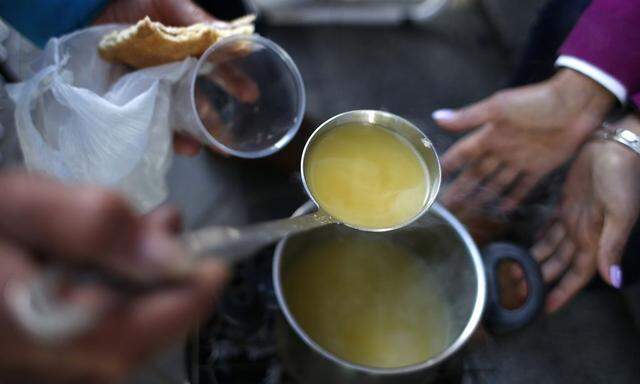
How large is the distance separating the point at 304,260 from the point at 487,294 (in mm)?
232

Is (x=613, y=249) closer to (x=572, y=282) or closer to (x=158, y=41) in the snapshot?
(x=572, y=282)

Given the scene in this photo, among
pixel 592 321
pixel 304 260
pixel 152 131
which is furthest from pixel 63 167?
pixel 592 321

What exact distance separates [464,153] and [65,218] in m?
0.75

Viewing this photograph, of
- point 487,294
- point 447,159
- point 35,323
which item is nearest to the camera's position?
point 35,323

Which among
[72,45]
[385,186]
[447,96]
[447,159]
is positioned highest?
[72,45]

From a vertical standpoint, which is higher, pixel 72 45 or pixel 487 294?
pixel 72 45

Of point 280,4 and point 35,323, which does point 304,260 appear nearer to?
point 35,323

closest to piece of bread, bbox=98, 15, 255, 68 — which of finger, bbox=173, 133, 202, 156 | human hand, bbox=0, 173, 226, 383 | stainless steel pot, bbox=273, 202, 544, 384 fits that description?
finger, bbox=173, 133, 202, 156

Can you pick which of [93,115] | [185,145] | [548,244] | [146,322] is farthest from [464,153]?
[146,322]

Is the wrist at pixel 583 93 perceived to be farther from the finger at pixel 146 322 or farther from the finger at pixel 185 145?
the finger at pixel 146 322

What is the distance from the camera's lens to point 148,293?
0.24 meters

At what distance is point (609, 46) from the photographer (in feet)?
2.55

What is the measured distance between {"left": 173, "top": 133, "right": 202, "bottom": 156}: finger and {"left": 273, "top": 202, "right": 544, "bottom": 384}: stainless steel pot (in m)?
0.23

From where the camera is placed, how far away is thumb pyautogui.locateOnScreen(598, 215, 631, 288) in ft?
2.37
